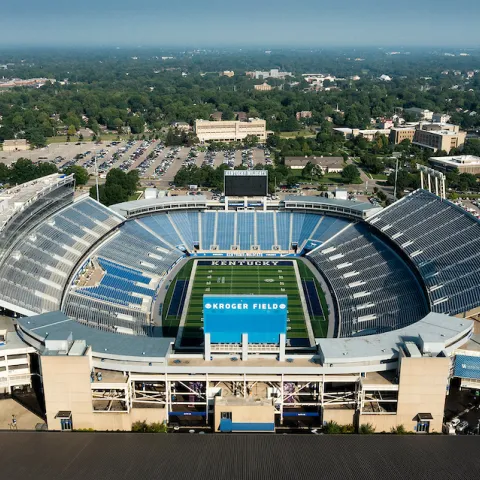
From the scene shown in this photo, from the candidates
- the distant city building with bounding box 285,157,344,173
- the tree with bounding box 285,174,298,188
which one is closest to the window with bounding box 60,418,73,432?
the tree with bounding box 285,174,298,188

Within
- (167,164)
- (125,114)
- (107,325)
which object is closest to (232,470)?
(107,325)

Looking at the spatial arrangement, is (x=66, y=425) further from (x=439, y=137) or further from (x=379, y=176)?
(x=439, y=137)

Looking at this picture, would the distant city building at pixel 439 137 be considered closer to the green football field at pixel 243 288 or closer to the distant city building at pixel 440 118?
the distant city building at pixel 440 118

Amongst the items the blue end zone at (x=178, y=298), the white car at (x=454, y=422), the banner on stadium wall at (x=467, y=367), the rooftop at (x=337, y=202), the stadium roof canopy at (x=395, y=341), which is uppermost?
the rooftop at (x=337, y=202)

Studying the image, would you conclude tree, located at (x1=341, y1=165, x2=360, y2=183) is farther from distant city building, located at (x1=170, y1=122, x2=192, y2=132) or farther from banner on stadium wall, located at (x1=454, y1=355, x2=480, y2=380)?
banner on stadium wall, located at (x1=454, y1=355, x2=480, y2=380)

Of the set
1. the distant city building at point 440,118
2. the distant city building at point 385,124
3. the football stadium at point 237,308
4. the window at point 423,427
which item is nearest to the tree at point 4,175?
the football stadium at point 237,308

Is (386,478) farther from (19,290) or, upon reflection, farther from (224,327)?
(19,290)
